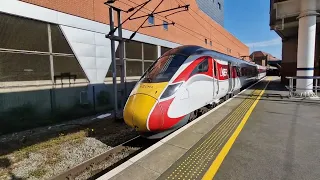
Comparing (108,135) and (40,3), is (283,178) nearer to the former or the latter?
(108,135)

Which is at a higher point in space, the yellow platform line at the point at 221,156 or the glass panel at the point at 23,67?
the glass panel at the point at 23,67

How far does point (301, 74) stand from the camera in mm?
11680

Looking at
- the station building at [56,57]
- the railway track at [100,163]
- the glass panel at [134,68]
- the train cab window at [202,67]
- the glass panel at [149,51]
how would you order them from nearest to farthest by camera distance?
the railway track at [100,163]
the train cab window at [202,67]
the station building at [56,57]
the glass panel at [134,68]
the glass panel at [149,51]

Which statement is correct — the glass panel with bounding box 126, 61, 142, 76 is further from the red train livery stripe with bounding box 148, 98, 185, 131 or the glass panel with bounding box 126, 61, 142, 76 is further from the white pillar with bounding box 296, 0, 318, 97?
the white pillar with bounding box 296, 0, 318, 97

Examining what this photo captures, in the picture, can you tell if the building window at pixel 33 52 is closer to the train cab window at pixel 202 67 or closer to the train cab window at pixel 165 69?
the train cab window at pixel 165 69

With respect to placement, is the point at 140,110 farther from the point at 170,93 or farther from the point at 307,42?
the point at 307,42

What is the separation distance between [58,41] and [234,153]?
8.73 m

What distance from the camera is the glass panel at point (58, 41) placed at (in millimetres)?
8930

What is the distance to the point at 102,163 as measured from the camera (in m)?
4.86

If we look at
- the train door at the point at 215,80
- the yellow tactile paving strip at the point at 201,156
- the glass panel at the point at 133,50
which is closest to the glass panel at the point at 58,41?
the glass panel at the point at 133,50

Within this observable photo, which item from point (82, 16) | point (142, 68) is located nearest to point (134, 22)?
point (142, 68)

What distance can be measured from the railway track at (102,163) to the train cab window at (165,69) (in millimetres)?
1897

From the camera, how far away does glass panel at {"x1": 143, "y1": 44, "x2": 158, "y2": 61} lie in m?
14.6

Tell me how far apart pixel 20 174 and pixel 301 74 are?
13866mm
